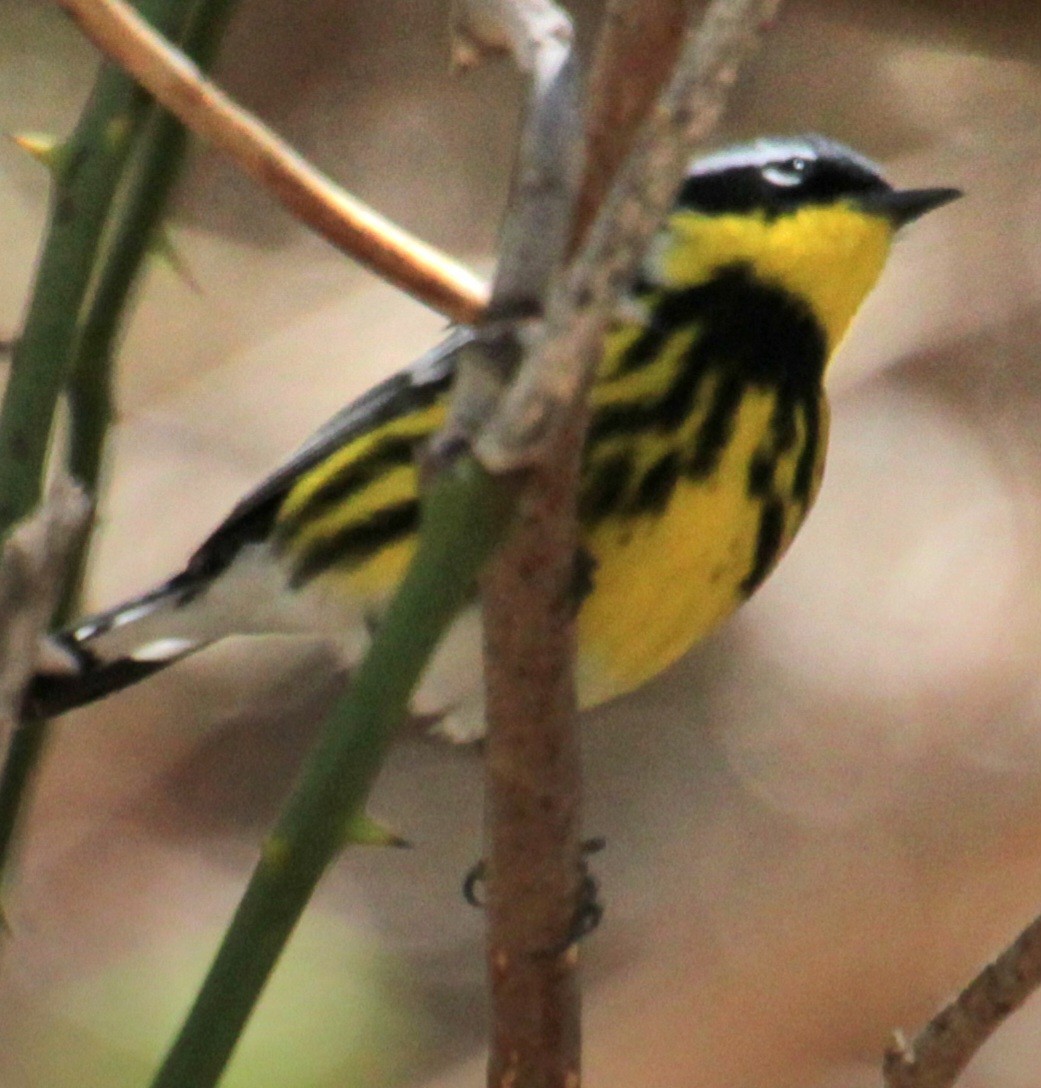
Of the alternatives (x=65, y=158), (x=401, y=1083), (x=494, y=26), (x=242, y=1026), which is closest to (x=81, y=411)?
(x=65, y=158)

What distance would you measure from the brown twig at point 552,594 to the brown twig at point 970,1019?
0.52 feet

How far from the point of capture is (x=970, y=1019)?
3.08 feet

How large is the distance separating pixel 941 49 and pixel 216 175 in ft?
2.62

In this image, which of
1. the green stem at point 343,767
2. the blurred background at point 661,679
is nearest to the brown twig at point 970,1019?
the green stem at point 343,767

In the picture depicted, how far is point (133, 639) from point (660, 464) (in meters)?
0.45

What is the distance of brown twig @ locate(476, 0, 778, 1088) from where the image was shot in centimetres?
57

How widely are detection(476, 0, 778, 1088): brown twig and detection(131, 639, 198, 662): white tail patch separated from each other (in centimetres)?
61

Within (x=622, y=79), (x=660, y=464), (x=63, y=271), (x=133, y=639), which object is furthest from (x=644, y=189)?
(x=133, y=639)

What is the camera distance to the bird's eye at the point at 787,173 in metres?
1.50

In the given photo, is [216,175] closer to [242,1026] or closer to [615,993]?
[615,993]

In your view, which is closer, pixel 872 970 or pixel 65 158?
pixel 65 158

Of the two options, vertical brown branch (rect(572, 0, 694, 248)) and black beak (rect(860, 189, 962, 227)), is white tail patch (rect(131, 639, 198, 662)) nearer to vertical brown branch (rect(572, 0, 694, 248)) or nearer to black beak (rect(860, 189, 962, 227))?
black beak (rect(860, 189, 962, 227))

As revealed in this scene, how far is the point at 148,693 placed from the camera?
7.87ft

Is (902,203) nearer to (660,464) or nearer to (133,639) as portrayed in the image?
(660,464)
